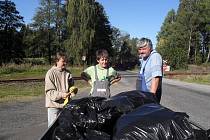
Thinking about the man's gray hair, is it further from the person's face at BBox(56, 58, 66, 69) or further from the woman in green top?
the person's face at BBox(56, 58, 66, 69)

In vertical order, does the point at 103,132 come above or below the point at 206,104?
above

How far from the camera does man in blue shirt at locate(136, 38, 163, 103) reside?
6.06 metres

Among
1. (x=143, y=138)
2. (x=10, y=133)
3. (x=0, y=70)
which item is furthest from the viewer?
(x=0, y=70)

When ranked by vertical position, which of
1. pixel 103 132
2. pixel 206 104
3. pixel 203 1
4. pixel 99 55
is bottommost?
pixel 206 104

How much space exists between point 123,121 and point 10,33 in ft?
305

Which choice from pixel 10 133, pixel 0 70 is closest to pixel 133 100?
pixel 10 133

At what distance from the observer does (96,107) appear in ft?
15.0

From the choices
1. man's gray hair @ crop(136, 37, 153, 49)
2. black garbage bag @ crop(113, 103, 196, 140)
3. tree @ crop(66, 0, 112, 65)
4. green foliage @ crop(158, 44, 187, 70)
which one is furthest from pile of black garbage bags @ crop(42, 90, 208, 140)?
tree @ crop(66, 0, 112, 65)

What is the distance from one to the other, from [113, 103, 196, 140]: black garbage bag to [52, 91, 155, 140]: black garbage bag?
0.35 metres

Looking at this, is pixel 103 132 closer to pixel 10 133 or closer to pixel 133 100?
pixel 133 100

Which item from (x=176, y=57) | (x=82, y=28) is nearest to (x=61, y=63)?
(x=176, y=57)

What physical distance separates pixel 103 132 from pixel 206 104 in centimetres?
1441

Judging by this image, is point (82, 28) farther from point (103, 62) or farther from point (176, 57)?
point (103, 62)

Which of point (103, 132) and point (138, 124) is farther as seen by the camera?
point (103, 132)
